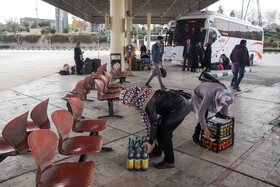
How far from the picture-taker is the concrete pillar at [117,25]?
39.8ft

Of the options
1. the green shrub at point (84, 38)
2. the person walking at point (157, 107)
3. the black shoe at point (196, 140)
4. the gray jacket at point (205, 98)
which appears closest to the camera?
the person walking at point (157, 107)

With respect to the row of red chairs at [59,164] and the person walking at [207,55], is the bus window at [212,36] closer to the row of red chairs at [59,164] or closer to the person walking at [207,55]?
the person walking at [207,55]

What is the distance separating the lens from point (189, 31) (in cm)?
1675

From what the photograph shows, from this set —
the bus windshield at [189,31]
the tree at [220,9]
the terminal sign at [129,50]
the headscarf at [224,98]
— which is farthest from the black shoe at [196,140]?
the tree at [220,9]

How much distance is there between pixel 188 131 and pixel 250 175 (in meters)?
1.87

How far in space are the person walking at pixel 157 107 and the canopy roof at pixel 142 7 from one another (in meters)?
16.8

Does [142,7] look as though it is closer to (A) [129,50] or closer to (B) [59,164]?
(A) [129,50]

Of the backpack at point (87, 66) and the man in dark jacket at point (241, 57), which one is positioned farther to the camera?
the backpack at point (87, 66)

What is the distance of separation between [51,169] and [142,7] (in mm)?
25428

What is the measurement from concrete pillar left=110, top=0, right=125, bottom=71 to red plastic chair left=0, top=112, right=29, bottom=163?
985 centimetres

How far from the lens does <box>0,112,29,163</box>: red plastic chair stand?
2779 mm

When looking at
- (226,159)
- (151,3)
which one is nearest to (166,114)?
(226,159)

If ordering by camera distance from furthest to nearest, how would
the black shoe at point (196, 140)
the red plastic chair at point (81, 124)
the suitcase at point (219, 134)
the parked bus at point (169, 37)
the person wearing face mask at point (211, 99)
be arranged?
1. the parked bus at point (169, 37)
2. the black shoe at point (196, 140)
3. the suitcase at point (219, 134)
4. the red plastic chair at point (81, 124)
5. the person wearing face mask at point (211, 99)

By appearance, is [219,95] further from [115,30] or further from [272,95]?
[115,30]
